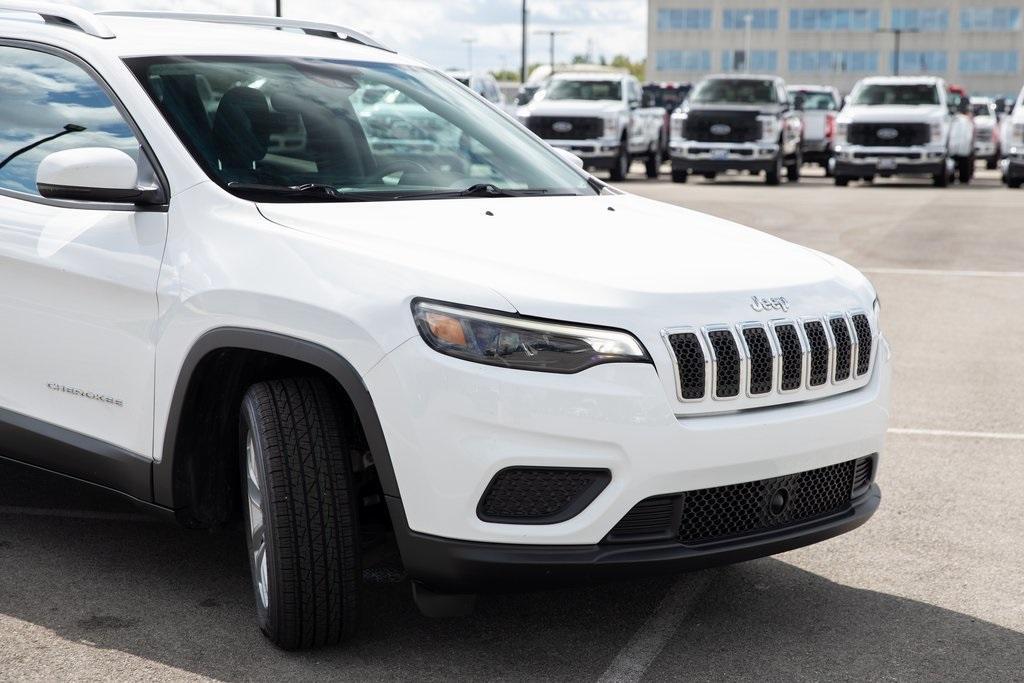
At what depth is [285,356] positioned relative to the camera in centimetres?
391

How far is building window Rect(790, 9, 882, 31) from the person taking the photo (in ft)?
343

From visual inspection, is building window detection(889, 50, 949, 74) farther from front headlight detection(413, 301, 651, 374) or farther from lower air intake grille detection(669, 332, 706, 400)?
front headlight detection(413, 301, 651, 374)

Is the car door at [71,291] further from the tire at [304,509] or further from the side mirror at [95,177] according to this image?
the tire at [304,509]

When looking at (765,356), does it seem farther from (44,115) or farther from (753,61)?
(753,61)

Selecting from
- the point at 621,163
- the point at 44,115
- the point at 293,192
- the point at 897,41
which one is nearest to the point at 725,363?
the point at 293,192

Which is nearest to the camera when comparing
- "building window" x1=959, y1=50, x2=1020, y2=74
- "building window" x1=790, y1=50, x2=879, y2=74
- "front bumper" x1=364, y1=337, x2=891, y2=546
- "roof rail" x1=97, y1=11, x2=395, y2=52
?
"front bumper" x1=364, y1=337, x2=891, y2=546

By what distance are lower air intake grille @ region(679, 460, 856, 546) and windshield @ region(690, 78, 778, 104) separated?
22.8 m

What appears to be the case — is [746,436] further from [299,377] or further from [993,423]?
[993,423]

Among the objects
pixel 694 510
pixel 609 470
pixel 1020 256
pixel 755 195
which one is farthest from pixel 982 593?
pixel 755 195

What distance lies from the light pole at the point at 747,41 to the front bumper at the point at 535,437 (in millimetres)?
104111

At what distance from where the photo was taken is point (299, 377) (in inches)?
156

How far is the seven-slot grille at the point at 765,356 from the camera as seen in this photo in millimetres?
3641

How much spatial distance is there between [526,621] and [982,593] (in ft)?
4.73

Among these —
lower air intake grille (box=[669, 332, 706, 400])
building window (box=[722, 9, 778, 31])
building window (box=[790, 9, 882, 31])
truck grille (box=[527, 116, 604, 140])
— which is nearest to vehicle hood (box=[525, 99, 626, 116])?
truck grille (box=[527, 116, 604, 140])
